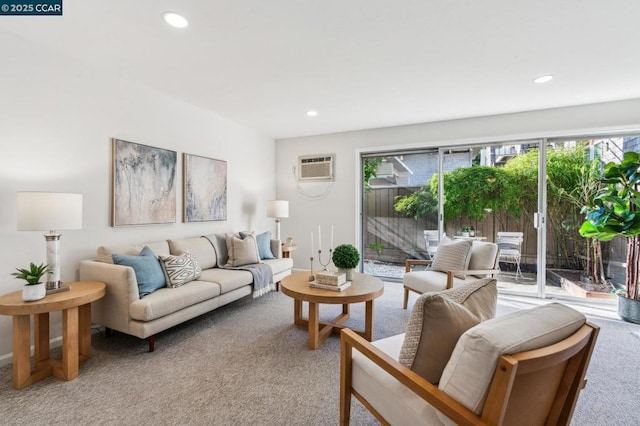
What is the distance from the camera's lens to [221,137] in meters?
4.16

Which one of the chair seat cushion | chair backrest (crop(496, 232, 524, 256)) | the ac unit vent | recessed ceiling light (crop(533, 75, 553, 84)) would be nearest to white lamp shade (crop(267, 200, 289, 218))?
the ac unit vent

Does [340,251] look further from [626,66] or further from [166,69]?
[626,66]

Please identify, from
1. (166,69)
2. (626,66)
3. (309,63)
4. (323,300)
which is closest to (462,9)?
(309,63)

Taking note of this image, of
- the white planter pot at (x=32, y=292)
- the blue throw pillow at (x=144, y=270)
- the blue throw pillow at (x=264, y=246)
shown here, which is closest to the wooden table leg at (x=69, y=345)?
the white planter pot at (x=32, y=292)

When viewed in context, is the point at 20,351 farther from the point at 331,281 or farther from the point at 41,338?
the point at 331,281

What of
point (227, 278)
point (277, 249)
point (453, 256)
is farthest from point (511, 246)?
point (227, 278)

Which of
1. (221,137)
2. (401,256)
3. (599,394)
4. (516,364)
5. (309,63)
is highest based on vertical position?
(309,63)

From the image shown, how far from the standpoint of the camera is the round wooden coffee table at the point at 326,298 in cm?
237

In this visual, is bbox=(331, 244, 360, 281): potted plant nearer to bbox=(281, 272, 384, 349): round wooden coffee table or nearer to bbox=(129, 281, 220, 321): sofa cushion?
bbox=(281, 272, 384, 349): round wooden coffee table

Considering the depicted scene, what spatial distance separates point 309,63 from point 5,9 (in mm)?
2117

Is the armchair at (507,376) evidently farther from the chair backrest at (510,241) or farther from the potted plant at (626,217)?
the chair backrest at (510,241)

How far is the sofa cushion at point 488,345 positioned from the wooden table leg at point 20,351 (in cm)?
251

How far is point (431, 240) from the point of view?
444 cm

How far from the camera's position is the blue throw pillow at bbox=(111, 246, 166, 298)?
2447mm
